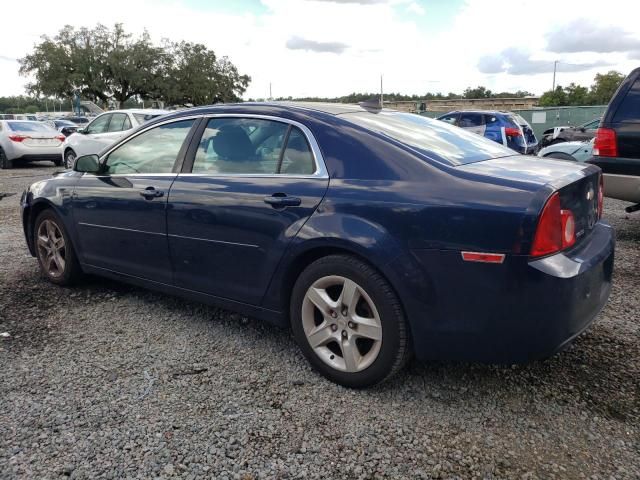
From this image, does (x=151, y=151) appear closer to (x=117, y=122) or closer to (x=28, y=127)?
(x=117, y=122)

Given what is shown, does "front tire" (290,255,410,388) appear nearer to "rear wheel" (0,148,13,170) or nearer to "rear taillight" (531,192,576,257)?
"rear taillight" (531,192,576,257)

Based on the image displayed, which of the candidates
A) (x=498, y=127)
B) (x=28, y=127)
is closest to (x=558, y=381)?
(x=498, y=127)

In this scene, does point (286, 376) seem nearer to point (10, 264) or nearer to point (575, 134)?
point (10, 264)

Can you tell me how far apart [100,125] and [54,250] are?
9.52 meters

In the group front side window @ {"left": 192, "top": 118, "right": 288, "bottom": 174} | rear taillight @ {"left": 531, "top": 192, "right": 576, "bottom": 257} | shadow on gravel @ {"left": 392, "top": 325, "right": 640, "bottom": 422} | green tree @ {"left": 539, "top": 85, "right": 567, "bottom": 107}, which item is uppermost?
green tree @ {"left": 539, "top": 85, "right": 567, "bottom": 107}

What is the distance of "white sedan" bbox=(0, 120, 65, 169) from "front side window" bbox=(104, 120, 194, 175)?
1306 cm

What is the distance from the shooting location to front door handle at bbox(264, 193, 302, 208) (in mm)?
2916

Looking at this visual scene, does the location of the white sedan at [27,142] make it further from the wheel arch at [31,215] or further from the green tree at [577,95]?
the green tree at [577,95]

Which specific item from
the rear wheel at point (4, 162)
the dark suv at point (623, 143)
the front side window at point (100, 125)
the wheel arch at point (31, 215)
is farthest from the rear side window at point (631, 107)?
the rear wheel at point (4, 162)

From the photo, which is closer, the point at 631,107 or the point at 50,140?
the point at 631,107

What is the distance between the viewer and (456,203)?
96.0 inches

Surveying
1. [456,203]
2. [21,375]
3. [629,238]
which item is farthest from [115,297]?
[629,238]

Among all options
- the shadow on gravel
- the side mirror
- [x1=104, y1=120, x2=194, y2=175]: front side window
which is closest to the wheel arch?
the side mirror

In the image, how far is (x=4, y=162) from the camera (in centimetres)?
1548
